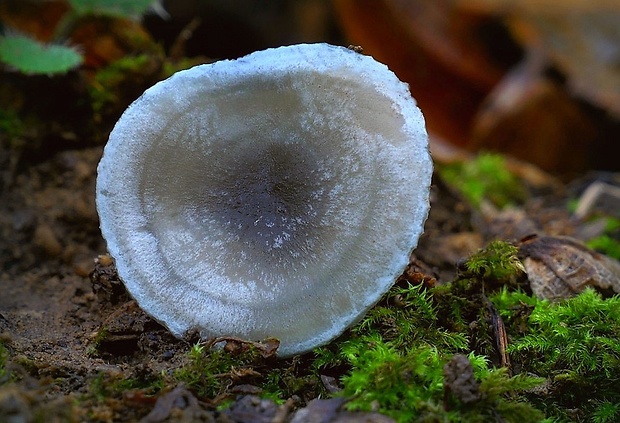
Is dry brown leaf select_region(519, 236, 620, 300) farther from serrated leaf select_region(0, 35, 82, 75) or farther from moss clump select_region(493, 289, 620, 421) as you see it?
serrated leaf select_region(0, 35, 82, 75)

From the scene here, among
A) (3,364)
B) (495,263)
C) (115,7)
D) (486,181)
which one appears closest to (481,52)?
(486,181)

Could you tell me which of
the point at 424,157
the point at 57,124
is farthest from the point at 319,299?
the point at 57,124

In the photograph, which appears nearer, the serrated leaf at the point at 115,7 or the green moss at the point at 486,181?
the serrated leaf at the point at 115,7

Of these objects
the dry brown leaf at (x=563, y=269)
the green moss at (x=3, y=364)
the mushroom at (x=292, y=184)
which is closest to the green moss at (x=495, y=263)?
the dry brown leaf at (x=563, y=269)

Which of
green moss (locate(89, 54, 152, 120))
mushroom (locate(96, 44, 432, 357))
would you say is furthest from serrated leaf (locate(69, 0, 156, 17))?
mushroom (locate(96, 44, 432, 357))

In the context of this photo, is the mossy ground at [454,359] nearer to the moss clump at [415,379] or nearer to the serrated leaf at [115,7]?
the moss clump at [415,379]

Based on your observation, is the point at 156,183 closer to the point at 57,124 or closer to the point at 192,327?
the point at 192,327

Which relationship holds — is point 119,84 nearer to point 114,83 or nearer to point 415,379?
point 114,83
